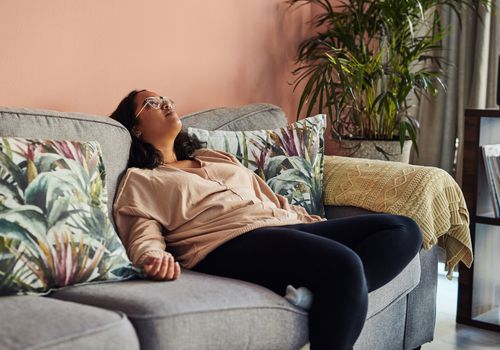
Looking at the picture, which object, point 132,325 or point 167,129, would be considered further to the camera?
point 167,129

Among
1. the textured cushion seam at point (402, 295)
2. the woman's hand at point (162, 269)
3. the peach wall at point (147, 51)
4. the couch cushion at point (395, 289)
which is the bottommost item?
the textured cushion seam at point (402, 295)

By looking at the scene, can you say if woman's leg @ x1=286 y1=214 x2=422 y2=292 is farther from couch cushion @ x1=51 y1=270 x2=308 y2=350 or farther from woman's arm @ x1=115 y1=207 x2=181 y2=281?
woman's arm @ x1=115 y1=207 x2=181 y2=281

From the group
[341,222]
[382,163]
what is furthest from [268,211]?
[382,163]

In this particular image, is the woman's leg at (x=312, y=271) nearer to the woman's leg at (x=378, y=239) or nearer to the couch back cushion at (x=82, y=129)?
the woman's leg at (x=378, y=239)

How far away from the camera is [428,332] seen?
107 inches

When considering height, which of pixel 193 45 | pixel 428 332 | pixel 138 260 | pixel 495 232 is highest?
pixel 193 45

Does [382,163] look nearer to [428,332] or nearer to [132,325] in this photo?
[428,332]

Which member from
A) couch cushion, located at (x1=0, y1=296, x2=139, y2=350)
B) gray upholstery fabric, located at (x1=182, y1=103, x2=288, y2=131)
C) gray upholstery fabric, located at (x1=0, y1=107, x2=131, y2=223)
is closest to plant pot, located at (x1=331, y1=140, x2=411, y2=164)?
gray upholstery fabric, located at (x1=182, y1=103, x2=288, y2=131)

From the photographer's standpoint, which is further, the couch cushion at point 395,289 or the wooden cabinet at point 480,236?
the wooden cabinet at point 480,236

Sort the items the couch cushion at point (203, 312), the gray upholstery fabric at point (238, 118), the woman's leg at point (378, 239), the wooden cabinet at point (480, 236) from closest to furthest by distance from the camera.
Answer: the couch cushion at point (203, 312), the woman's leg at point (378, 239), the gray upholstery fabric at point (238, 118), the wooden cabinet at point (480, 236)

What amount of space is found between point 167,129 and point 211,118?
0.37 metres

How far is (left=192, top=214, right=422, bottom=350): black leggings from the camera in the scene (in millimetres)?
1911

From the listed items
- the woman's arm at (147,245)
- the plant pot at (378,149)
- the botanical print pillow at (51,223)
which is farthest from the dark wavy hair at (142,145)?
the plant pot at (378,149)

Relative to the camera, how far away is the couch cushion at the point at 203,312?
65.2 inches
